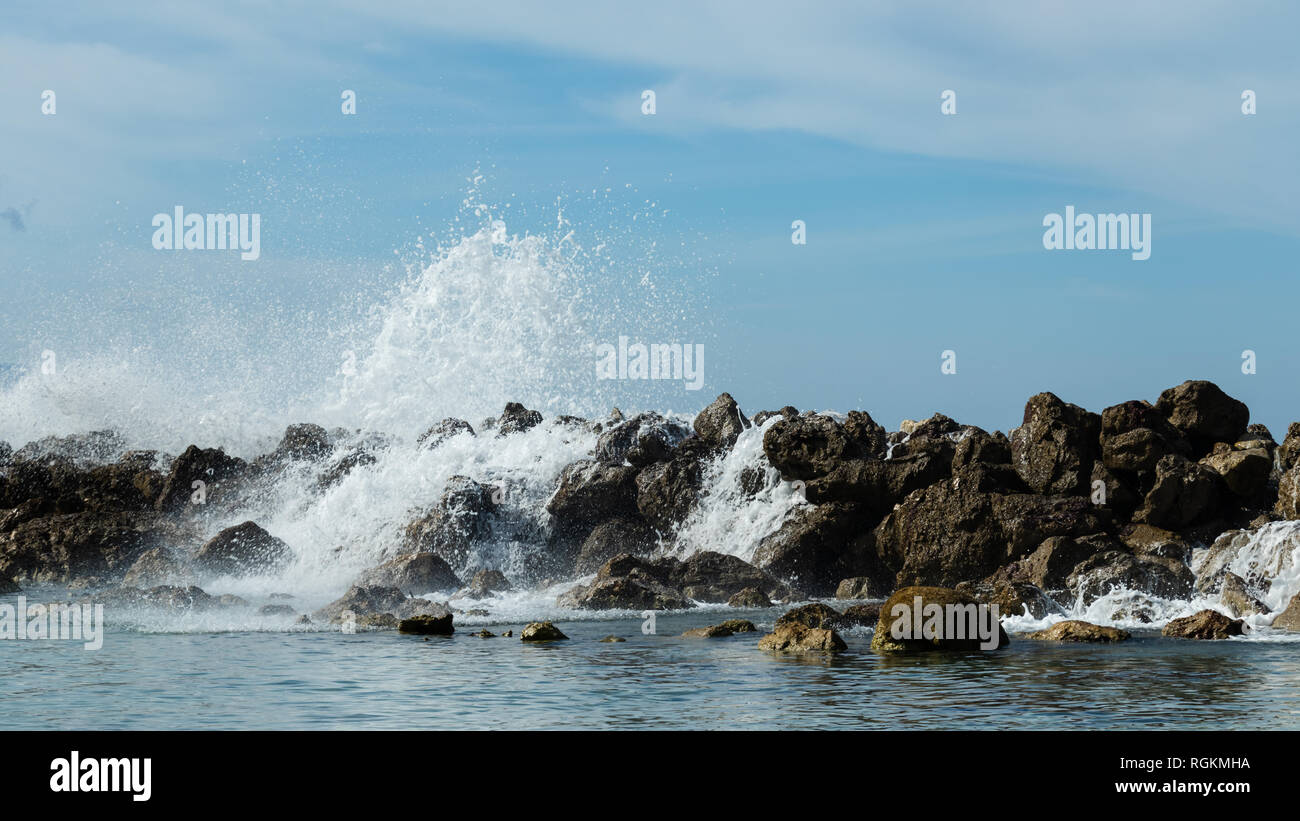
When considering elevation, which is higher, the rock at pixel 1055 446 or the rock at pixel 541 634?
the rock at pixel 1055 446

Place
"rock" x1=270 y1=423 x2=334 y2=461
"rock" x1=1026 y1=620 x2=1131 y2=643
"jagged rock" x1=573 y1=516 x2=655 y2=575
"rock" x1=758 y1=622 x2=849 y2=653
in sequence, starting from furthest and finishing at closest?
1. "rock" x1=270 y1=423 x2=334 y2=461
2. "jagged rock" x1=573 y1=516 x2=655 y2=575
3. "rock" x1=1026 y1=620 x2=1131 y2=643
4. "rock" x1=758 y1=622 x2=849 y2=653

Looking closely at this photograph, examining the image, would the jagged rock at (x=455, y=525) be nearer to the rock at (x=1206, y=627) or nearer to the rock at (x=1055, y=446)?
the rock at (x=1055, y=446)

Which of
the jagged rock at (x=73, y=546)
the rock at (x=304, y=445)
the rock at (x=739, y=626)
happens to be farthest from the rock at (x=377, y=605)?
the rock at (x=304, y=445)

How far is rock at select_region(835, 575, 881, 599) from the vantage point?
3544 cm

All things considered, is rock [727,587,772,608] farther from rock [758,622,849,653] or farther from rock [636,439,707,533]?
rock [758,622,849,653]

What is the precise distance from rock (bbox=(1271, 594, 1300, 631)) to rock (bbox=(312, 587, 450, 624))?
17.5 m

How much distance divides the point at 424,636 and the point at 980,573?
15056mm

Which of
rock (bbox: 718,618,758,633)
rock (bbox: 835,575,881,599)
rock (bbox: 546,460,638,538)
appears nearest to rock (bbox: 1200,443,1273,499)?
rock (bbox: 835,575,881,599)

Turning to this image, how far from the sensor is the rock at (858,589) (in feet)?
116

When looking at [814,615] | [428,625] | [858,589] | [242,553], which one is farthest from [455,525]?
[814,615]

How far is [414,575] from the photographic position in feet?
121

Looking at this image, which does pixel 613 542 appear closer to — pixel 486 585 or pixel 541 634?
pixel 486 585

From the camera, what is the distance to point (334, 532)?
1794 inches

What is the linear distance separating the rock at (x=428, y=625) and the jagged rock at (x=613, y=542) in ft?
45.5
